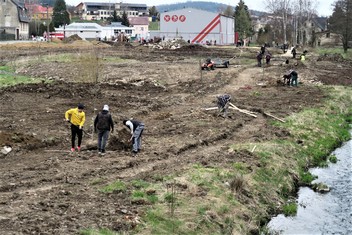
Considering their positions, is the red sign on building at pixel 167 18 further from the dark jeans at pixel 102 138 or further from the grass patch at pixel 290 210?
the grass patch at pixel 290 210

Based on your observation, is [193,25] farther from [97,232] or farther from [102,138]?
[97,232]

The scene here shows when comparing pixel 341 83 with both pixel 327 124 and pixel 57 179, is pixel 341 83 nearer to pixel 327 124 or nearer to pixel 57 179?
pixel 327 124

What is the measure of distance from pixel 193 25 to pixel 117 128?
77.5 meters

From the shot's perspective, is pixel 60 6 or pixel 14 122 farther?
pixel 60 6

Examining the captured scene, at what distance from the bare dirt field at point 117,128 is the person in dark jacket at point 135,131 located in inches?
13.4

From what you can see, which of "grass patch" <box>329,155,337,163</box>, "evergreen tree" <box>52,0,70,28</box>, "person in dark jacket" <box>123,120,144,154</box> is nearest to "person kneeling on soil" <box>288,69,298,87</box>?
"grass patch" <box>329,155,337,163</box>

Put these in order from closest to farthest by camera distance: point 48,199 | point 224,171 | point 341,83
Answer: point 48,199
point 224,171
point 341,83

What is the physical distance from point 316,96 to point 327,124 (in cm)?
800

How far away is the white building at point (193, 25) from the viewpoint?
98.4 m

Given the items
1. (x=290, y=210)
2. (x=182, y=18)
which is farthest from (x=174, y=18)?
(x=290, y=210)

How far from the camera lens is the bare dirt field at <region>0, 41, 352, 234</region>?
1416cm

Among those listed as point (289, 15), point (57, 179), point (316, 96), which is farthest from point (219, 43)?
point (57, 179)

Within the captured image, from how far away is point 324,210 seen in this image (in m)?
18.1

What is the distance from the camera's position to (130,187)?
53.0ft
